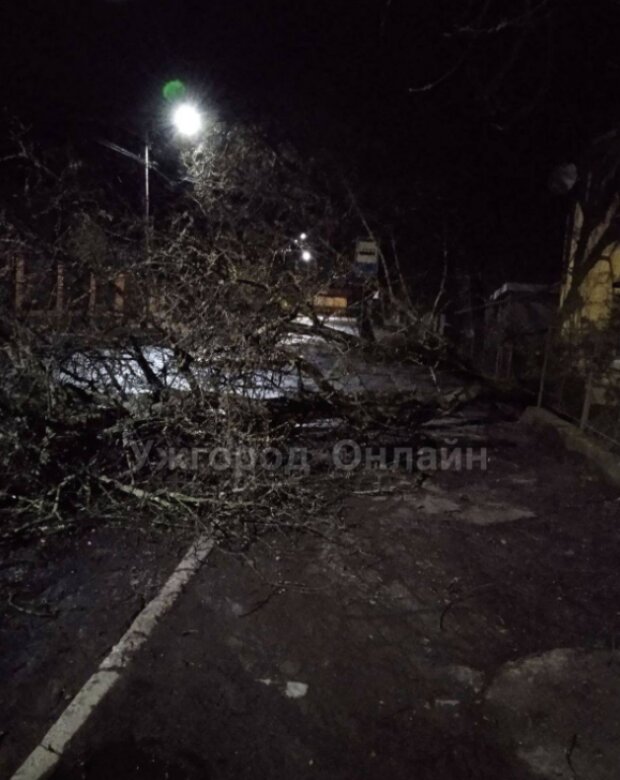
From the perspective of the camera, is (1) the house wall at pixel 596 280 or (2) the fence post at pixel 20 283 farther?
(1) the house wall at pixel 596 280

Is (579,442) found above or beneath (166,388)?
beneath

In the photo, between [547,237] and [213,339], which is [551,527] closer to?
[213,339]

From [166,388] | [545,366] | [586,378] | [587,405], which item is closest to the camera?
[166,388]

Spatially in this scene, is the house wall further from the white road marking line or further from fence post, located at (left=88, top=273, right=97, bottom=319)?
the white road marking line

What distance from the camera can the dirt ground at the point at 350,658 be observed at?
2.62 m

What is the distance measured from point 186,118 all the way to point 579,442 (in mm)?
8630

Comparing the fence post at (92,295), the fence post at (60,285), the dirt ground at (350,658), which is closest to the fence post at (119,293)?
the fence post at (92,295)

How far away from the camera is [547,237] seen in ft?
63.4

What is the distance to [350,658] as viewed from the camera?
3.28m

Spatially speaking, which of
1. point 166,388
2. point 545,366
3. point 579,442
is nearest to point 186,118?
point 166,388

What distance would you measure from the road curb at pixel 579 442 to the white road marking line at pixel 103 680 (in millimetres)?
4403

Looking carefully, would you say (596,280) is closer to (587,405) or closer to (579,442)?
(587,405)

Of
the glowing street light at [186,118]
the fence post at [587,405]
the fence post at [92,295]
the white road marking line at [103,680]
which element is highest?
the glowing street light at [186,118]

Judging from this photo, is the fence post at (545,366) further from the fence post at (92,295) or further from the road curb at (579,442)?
the fence post at (92,295)
